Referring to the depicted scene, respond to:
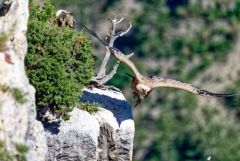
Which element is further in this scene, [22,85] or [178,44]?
[178,44]

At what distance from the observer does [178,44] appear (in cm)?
9231

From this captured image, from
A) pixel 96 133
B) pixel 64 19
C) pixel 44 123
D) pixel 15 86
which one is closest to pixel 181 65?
pixel 64 19

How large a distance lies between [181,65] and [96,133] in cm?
4511

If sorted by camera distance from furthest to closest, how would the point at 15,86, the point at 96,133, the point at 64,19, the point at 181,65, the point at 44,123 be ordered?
1. the point at 181,65
2. the point at 64,19
3. the point at 96,133
4. the point at 44,123
5. the point at 15,86

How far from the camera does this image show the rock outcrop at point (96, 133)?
45.1m

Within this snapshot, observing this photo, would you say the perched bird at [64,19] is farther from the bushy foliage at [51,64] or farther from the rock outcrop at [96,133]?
the rock outcrop at [96,133]

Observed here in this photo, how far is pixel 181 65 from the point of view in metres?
90.5

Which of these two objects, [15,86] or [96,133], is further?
[96,133]

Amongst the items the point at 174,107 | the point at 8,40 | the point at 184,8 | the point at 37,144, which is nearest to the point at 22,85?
the point at 8,40

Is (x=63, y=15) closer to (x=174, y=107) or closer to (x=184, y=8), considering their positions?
(x=174, y=107)

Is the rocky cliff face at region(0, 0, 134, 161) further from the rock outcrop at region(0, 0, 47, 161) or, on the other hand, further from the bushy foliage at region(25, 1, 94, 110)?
the bushy foliage at region(25, 1, 94, 110)

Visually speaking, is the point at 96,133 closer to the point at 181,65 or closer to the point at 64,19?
the point at 64,19

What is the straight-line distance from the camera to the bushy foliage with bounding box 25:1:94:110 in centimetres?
4381

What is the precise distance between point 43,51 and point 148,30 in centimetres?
4907
